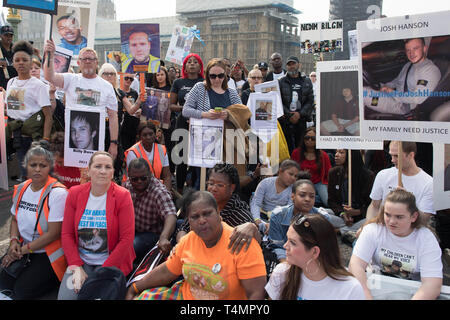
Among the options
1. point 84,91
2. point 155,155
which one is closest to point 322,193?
point 155,155

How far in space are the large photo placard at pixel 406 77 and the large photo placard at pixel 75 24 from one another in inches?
126

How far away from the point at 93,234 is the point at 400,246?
2300 millimetres

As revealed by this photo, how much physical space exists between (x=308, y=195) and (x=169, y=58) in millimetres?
7240

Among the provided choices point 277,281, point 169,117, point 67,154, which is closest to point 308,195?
point 277,281

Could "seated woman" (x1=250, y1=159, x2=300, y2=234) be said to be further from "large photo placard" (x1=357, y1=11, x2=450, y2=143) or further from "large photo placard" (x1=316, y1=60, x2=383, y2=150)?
"large photo placard" (x1=357, y1=11, x2=450, y2=143)

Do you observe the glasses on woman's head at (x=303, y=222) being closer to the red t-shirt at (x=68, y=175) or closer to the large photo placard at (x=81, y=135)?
the large photo placard at (x=81, y=135)

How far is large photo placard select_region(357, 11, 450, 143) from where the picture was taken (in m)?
3.50

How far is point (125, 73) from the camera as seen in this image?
6.88 meters

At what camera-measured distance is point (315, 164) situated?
19.6 ft

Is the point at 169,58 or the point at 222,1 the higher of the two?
the point at 222,1

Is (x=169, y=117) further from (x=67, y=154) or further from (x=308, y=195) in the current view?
(x=308, y=195)

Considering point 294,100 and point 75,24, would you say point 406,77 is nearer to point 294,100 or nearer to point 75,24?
point 294,100

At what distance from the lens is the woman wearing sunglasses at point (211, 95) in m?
5.04

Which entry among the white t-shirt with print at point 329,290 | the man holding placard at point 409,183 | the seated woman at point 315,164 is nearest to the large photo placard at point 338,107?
the seated woman at point 315,164
